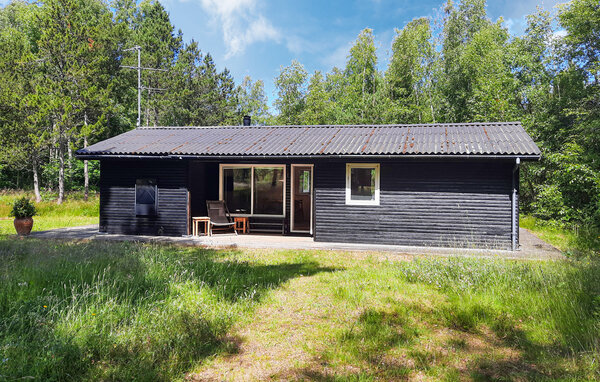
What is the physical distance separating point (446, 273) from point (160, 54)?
27067mm

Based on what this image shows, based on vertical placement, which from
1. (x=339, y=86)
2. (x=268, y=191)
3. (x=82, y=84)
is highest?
(x=339, y=86)

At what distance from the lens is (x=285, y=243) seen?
9.46 m

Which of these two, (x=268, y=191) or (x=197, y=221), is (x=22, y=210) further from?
(x=268, y=191)

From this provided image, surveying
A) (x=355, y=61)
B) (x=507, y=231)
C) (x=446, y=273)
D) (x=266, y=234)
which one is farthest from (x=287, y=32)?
(x=446, y=273)

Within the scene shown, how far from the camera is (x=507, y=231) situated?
8547 millimetres

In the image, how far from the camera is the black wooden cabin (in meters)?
8.70

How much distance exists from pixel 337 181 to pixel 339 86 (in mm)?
24751

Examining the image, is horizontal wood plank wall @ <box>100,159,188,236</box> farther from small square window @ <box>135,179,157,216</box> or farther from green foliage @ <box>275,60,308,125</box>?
green foliage @ <box>275,60,308,125</box>

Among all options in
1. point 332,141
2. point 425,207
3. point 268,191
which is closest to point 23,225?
point 268,191

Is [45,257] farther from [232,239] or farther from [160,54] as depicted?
[160,54]

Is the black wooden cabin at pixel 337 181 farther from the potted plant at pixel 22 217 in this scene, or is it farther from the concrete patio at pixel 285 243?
the potted plant at pixel 22 217

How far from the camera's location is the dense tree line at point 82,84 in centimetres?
1767

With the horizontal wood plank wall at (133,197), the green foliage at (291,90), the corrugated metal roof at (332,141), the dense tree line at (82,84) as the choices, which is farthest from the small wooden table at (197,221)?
the green foliage at (291,90)

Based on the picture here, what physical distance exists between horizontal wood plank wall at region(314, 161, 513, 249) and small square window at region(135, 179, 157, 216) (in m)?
5.03
